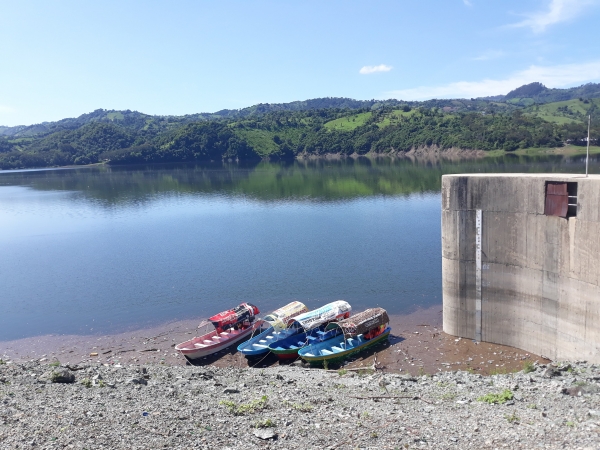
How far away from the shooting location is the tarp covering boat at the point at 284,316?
92.5 ft

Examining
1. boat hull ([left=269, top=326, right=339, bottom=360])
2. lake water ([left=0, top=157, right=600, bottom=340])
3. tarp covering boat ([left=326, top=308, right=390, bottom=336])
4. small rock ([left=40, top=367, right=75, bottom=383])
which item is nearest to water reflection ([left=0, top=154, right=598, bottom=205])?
lake water ([left=0, top=157, right=600, bottom=340])

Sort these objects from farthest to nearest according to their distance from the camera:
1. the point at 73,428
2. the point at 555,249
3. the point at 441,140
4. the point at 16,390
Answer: the point at 441,140 → the point at 555,249 → the point at 16,390 → the point at 73,428

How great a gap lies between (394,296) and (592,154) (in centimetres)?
10672

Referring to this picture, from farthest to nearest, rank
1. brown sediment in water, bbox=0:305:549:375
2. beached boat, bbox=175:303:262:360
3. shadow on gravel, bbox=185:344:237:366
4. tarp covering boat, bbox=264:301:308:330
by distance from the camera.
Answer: tarp covering boat, bbox=264:301:308:330 → beached boat, bbox=175:303:262:360 → shadow on gravel, bbox=185:344:237:366 → brown sediment in water, bbox=0:305:549:375

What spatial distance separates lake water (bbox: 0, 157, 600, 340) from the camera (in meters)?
35.8

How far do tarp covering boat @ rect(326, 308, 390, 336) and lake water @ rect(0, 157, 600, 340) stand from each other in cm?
547

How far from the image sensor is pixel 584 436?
12.2m

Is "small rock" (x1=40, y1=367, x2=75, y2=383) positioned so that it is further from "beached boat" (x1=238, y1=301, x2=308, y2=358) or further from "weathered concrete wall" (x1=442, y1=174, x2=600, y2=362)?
"weathered concrete wall" (x1=442, y1=174, x2=600, y2=362)

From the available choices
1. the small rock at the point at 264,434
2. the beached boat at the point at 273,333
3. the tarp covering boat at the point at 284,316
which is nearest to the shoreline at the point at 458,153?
the tarp covering boat at the point at 284,316

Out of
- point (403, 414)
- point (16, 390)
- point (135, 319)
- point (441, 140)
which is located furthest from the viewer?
point (441, 140)

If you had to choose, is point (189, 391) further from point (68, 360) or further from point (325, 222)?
point (325, 222)

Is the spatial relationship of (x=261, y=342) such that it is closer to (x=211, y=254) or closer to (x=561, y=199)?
(x=561, y=199)

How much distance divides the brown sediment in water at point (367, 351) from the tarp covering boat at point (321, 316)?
273 centimetres

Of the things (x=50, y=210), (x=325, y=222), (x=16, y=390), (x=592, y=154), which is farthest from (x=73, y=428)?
(x=592, y=154)
